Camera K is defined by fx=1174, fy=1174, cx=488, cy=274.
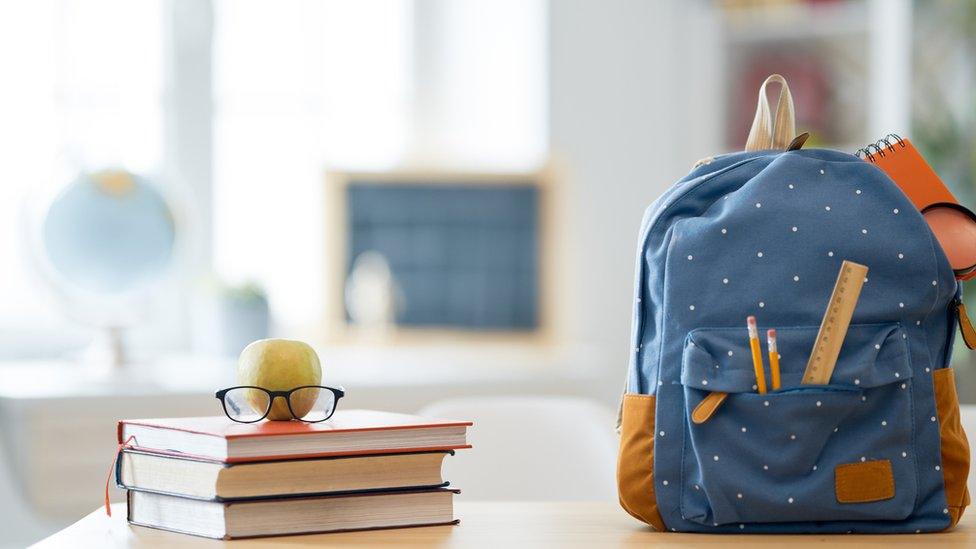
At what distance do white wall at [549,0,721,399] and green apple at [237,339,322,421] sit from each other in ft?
5.75

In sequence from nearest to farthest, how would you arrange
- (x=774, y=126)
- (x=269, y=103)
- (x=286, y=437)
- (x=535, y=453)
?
(x=286, y=437), (x=774, y=126), (x=535, y=453), (x=269, y=103)

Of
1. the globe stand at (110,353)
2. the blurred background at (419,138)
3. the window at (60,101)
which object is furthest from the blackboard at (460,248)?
the globe stand at (110,353)

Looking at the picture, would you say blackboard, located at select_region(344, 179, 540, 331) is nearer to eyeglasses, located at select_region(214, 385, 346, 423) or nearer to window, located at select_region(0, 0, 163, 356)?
window, located at select_region(0, 0, 163, 356)

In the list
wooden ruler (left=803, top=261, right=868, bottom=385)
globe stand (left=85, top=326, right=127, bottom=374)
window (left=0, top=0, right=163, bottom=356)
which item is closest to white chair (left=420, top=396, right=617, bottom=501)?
wooden ruler (left=803, top=261, right=868, bottom=385)

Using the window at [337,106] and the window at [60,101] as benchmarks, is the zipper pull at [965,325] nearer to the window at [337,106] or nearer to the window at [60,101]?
the window at [337,106]

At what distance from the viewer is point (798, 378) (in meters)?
0.82

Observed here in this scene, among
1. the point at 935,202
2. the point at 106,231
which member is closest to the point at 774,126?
the point at 935,202

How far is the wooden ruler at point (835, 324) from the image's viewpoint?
32.1 inches

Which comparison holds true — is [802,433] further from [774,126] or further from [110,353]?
[110,353]

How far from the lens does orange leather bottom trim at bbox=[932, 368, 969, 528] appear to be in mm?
840

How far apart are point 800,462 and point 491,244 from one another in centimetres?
184

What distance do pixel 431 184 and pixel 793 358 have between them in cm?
184

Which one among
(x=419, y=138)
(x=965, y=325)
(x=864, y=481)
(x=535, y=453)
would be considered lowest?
(x=535, y=453)

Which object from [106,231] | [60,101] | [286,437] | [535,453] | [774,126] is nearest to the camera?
[286,437]
